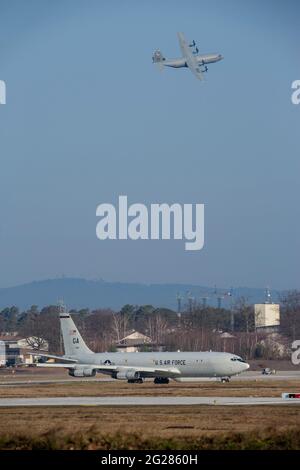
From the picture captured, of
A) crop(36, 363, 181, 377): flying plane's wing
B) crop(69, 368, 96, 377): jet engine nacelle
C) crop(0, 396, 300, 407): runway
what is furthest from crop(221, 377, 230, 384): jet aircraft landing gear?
crop(0, 396, 300, 407): runway

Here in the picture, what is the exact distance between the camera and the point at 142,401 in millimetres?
61344

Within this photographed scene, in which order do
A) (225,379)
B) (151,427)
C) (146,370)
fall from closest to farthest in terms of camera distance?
1. (151,427)
2. (225,379)
3. (146,370)

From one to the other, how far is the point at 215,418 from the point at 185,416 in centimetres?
179

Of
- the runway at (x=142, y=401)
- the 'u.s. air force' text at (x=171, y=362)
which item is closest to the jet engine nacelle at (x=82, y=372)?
the 'u.s. air force' text at (x=171, y=362)

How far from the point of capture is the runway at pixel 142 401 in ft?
190

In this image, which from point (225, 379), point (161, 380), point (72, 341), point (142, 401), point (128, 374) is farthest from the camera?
point (72, 341)

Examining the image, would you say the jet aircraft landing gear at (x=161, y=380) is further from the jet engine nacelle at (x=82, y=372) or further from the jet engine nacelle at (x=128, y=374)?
the jet engine nacelle at (x=82, y=372)

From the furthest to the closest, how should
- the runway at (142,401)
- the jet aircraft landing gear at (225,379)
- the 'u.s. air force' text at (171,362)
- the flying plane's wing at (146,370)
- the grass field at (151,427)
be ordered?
the 'u.s. air force' text at (171,362), the flying plane's wing at (146,370), the jet aircraft landing gear at (225,379), the runway at (142,401), the grass field at (151,427)

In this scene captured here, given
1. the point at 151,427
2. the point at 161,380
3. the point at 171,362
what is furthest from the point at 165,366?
the point at 151,427

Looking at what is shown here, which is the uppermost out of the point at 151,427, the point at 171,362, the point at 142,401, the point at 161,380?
the point at 171,362

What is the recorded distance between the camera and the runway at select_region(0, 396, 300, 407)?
190ft

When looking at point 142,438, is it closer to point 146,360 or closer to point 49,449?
point 49,449

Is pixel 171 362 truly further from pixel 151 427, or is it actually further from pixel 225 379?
pixel 151 427
